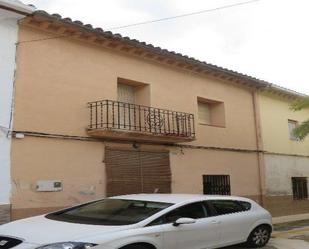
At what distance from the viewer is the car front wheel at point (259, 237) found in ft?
31.1

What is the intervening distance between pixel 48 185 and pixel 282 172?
10946mm

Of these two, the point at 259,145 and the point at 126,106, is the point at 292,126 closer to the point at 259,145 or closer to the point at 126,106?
the point at 259,145

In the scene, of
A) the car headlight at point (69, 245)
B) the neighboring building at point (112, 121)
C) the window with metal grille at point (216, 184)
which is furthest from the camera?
the window with metal grille at point (216, 184)

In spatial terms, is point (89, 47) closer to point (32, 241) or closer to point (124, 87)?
point (124, 87)

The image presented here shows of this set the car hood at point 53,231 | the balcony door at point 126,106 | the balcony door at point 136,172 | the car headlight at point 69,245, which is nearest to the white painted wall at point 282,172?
the balcony door at point 136,172

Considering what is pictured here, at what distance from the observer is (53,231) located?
21.5ft

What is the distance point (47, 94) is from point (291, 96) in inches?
466

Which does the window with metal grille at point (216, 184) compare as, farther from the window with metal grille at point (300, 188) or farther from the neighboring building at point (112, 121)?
the window with metal grille at point (300, 188)

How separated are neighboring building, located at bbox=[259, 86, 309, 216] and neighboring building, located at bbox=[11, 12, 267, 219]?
1.59 metres

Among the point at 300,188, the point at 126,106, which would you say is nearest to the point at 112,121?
the point at 126,106

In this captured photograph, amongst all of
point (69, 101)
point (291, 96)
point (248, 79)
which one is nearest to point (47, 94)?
point (69, 101)

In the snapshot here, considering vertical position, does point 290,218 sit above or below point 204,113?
below

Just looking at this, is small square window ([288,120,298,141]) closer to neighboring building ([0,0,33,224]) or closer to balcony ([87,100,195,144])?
balcony ([87,100,195,144])

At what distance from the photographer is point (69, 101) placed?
11930 mm
